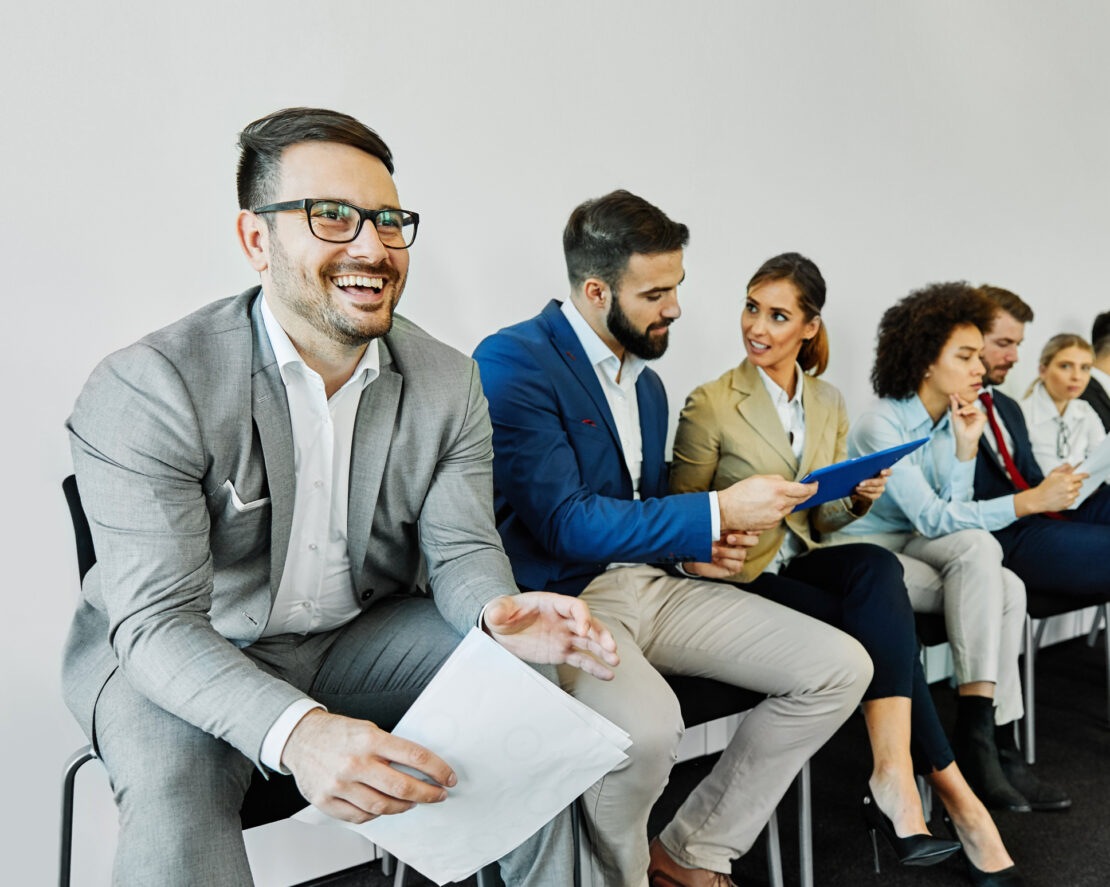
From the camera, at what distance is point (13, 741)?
68.8 inches

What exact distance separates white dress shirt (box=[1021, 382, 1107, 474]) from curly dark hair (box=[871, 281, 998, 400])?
587mm

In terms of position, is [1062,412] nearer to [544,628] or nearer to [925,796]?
[925,796]

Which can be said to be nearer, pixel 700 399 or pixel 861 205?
pixel 700 399

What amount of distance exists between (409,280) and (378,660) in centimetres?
100

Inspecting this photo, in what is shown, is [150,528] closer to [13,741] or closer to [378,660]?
[378,660]

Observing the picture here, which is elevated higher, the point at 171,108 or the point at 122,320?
the point at 171,108

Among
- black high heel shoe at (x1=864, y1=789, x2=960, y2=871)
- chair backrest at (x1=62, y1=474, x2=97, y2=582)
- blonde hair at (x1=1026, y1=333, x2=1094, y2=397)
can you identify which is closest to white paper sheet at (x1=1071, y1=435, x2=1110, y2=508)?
blonde hair at (x1=1026, y1=333, x2=1094, y2=397)

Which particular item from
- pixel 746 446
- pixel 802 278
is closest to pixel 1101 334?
pixel 802 278

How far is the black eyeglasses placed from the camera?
1.37 meters

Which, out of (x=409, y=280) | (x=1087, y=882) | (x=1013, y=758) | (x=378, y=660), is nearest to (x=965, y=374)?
(x=1013, y=758)

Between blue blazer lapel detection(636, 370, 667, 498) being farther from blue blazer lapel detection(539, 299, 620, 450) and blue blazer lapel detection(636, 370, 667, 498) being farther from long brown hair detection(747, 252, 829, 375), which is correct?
long brown hair detection(747, 252, 829, 375)

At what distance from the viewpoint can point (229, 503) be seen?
1337 mm

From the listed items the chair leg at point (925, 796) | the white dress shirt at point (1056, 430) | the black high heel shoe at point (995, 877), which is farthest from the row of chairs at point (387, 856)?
the white dress shirt at point (1056, 430)

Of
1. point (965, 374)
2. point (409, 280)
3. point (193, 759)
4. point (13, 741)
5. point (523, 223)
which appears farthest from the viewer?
point (965, 374)
